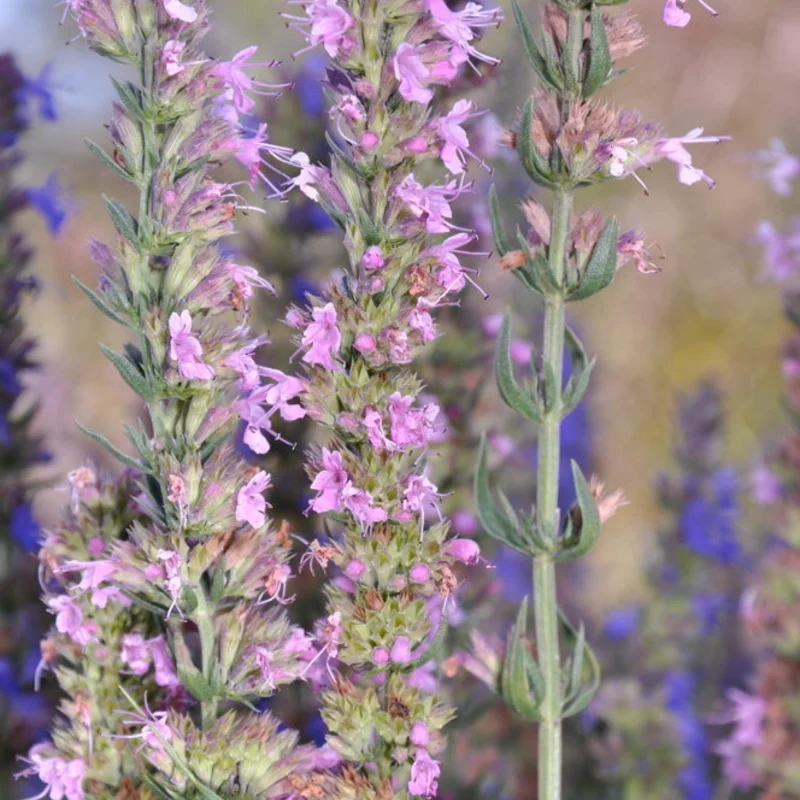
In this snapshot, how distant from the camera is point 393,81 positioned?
1.55 metres

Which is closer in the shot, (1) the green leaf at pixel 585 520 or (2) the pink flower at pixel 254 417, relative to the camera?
(2) the pink flower at pixel 254 417

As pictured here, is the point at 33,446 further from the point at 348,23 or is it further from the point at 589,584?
the point at 589,584

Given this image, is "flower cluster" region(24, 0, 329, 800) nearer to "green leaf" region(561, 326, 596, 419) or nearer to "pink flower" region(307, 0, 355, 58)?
"pink flower" region(307, 0, 355, 58)

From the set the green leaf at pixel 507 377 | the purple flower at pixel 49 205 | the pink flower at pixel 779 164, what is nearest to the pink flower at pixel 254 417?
the green leaf at pixel 507 377

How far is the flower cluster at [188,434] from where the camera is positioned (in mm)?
1521

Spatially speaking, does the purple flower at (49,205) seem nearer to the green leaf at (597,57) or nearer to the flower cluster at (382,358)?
the flower cluster at (382,358)

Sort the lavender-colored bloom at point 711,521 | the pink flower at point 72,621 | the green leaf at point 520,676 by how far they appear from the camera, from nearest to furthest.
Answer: the pink flower at point 72,621
the green leaf at point 520,676
the lavender-colored bloom at point 711,521

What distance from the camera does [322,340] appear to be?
1.54 metres

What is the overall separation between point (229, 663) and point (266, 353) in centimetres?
127

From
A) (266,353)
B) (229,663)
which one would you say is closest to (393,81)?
(229,663)

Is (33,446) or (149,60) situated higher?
(149,60)

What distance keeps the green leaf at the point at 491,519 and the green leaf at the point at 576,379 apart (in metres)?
0.14

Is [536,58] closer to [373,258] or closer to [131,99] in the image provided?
[373,258]

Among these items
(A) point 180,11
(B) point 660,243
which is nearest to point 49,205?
(A) point 180,11
